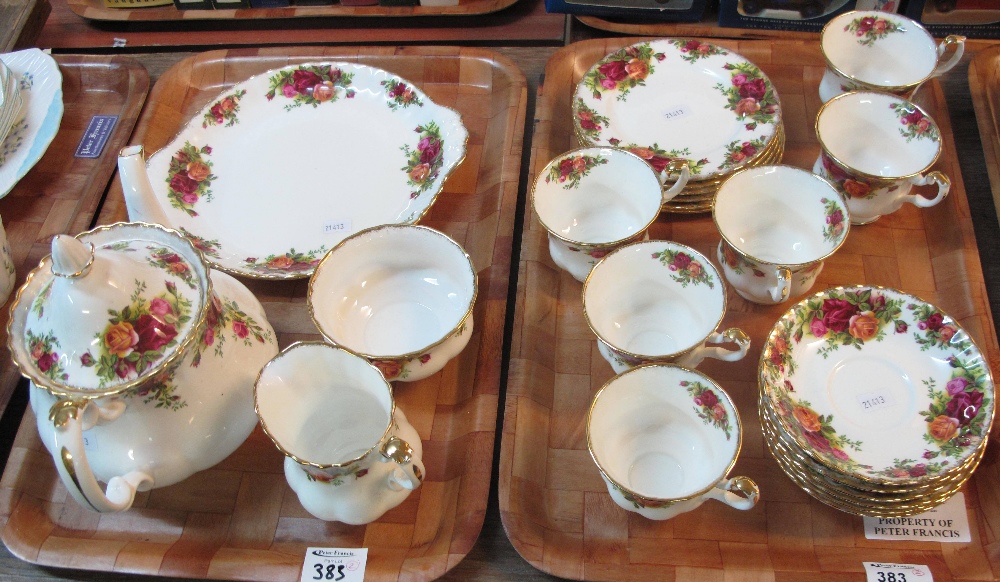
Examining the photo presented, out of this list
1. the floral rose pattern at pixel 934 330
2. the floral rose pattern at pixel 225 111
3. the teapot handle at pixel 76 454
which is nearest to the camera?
the teapot handle at pixel 76 454

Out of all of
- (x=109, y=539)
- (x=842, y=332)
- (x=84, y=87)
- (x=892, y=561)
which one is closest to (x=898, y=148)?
(x=842, y=332)

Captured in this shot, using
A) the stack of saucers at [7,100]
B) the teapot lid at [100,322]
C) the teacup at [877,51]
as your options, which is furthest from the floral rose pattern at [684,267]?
the stack of saucers at [7,100]

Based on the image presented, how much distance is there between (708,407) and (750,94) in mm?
A: 555

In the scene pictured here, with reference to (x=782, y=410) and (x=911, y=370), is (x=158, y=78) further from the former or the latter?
(x=911, y=370)

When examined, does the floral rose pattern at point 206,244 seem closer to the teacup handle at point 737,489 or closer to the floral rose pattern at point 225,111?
the floral rose pattern at point 225,111

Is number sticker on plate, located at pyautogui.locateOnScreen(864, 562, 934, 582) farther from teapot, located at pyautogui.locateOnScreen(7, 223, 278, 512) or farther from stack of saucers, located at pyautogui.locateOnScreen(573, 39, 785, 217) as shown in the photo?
teapot, located at pyautogui.locateOnScreen(7, 223, 278, 512)

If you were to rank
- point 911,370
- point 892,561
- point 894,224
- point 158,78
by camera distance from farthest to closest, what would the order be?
point 158,78, point 894,224, point 911,370, point 892,561

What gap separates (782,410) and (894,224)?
40cm

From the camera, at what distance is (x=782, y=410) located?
Result: 0.85 meters

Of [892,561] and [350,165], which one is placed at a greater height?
[350,165]

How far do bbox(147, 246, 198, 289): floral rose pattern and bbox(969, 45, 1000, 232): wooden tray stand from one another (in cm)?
105

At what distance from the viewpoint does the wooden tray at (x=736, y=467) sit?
811 millimetres

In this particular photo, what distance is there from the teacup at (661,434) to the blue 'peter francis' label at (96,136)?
926 mm

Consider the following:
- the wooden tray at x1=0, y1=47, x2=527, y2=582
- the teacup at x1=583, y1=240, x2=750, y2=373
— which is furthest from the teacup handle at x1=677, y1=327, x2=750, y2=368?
the wooden tray at x1=0, y1=47, x2=527, y2=582
